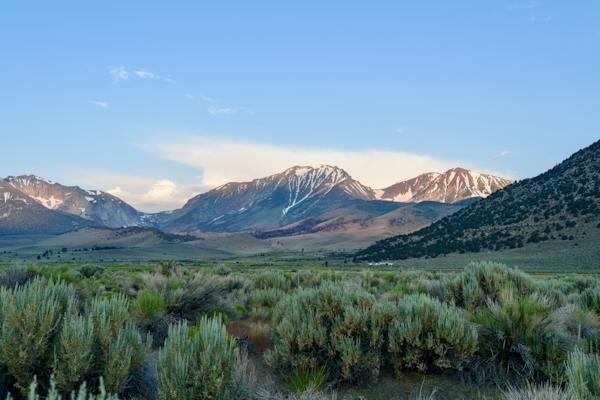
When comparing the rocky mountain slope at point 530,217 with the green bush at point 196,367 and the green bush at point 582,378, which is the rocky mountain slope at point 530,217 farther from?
the green bush at point 196,367

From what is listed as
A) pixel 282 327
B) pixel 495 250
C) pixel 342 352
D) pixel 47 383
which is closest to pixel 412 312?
pixel 342 352

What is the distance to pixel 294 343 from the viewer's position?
7.59m

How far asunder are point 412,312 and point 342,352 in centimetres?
144

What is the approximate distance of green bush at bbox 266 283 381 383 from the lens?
23.4ft

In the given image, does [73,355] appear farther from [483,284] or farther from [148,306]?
[483,284]

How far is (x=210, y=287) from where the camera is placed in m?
11.6

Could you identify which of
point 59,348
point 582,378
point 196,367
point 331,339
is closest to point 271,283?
point 331,339

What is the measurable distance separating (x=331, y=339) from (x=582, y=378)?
374cm

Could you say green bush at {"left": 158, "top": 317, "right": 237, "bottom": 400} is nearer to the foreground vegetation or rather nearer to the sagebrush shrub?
the foreground vegetation

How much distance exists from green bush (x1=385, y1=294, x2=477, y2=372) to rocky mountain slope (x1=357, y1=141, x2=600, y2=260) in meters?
63.7

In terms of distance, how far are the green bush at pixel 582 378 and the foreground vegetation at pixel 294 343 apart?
0.02 m

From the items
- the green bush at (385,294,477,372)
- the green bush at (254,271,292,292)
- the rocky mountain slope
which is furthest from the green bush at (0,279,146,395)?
the rocky mountain slope

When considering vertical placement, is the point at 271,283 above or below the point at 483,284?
below

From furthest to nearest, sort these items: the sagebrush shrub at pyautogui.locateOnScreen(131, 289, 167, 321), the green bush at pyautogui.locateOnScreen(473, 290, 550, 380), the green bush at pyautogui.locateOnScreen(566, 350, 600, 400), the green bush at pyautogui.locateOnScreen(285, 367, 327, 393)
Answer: the sagebrush shrub at pyautogui.locateOnScreen(131, 289, 167, 321) → the green bush at pyautogui.locateOnScreen(473, 290, 550, 380) → the green bush at pyautogui.locateOnScreen(285, 367, 327, 393) → the green bush at pyautogui.locateOnScreen(566, 350, 600, 400)
